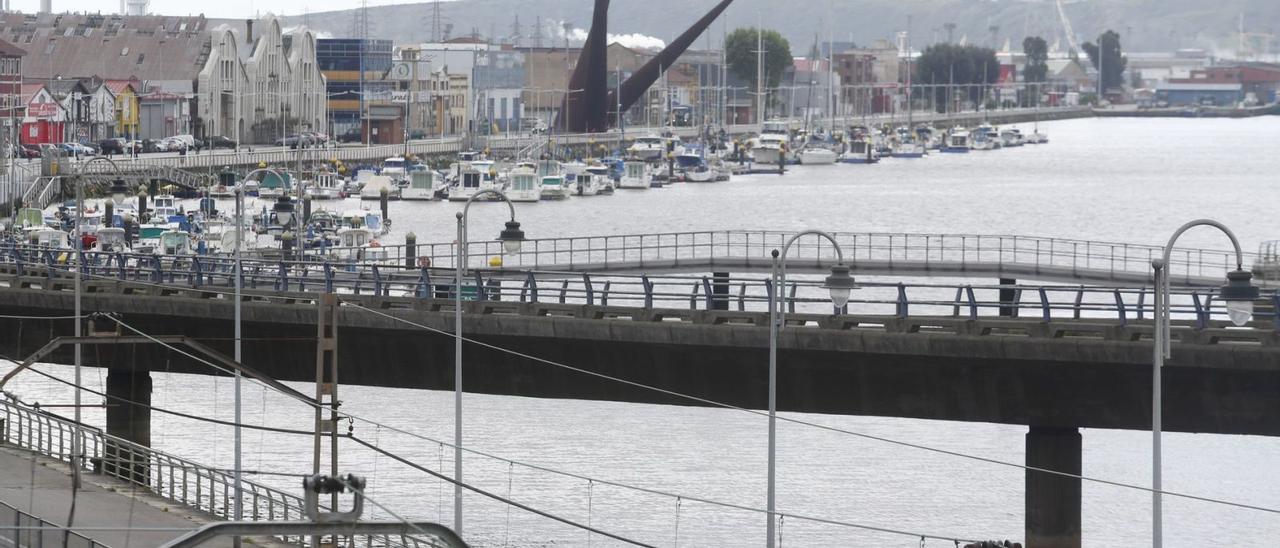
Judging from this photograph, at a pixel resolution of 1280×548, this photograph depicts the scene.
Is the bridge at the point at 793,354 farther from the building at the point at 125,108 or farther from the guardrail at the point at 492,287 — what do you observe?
the building at the point at 125,108

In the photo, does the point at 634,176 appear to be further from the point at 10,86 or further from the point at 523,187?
the point at 10,86

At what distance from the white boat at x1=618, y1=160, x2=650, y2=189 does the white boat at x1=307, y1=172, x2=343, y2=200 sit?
30.4 meters

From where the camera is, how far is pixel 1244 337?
3866 cm

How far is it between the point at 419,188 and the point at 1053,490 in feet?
398

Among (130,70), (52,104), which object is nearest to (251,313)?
(52,104)

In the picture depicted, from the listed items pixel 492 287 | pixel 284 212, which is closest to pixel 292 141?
pixel 492 287

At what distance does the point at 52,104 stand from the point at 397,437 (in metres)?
115

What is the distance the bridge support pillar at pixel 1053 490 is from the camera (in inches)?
1570

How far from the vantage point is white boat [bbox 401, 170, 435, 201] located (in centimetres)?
15825

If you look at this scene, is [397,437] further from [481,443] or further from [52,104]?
[52,104]

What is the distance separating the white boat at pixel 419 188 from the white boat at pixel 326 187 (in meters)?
5.46

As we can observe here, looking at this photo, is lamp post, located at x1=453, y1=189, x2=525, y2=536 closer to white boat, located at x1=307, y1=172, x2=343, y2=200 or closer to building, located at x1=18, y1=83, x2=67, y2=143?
white boat, located at x1=307, y1=172, x2=343, y2=200

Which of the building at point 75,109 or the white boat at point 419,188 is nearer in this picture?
the white boat at point 419,188

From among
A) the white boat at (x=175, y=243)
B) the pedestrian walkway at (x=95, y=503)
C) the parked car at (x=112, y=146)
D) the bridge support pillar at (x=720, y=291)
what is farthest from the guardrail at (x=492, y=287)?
the parked car at (x=112, y=146)
